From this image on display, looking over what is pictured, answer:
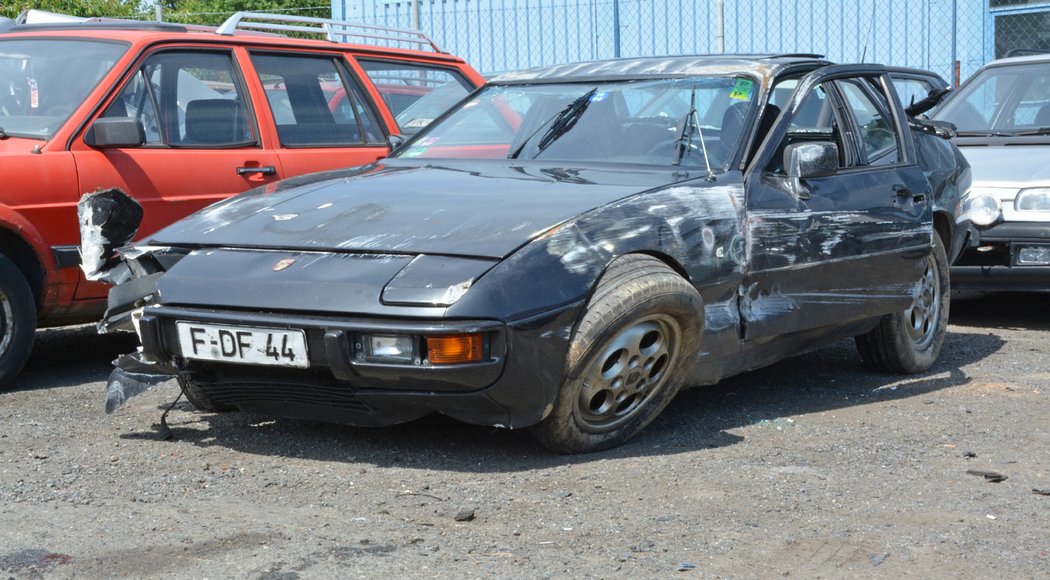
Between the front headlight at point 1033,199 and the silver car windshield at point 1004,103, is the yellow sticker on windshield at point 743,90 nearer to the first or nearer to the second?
the front headlight at point 1033,199

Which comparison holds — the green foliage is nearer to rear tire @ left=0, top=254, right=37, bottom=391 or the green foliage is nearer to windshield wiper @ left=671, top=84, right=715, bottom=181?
rear tire @ left=0, top=254, right=37, bottom=391

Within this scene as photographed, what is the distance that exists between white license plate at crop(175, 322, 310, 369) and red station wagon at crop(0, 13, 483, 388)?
5.52 ft

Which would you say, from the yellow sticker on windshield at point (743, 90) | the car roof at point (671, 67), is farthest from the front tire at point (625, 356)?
the car roof at point (671, 67)

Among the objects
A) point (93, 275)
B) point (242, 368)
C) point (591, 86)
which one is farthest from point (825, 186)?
point (93, 275)

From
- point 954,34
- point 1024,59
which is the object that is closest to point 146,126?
point 1024,59

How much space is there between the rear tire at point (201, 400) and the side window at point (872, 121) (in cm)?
301

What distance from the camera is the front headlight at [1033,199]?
780 cm

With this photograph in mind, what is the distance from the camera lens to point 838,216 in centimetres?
556

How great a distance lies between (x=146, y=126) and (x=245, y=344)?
234 cm

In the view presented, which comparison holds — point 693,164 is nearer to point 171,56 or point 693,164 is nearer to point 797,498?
point 797,498

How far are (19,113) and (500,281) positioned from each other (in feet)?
10.3

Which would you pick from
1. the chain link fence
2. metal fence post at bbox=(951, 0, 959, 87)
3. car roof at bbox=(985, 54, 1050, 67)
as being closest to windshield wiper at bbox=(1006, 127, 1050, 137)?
car roof at bbox=(985, 54, 1050, 67)

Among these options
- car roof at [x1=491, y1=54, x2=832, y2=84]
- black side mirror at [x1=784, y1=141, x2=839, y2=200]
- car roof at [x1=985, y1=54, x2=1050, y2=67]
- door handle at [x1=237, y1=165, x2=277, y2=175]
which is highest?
car roof at [x1=491, y1=54, x2=832, y2=84]

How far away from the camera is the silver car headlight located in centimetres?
789
